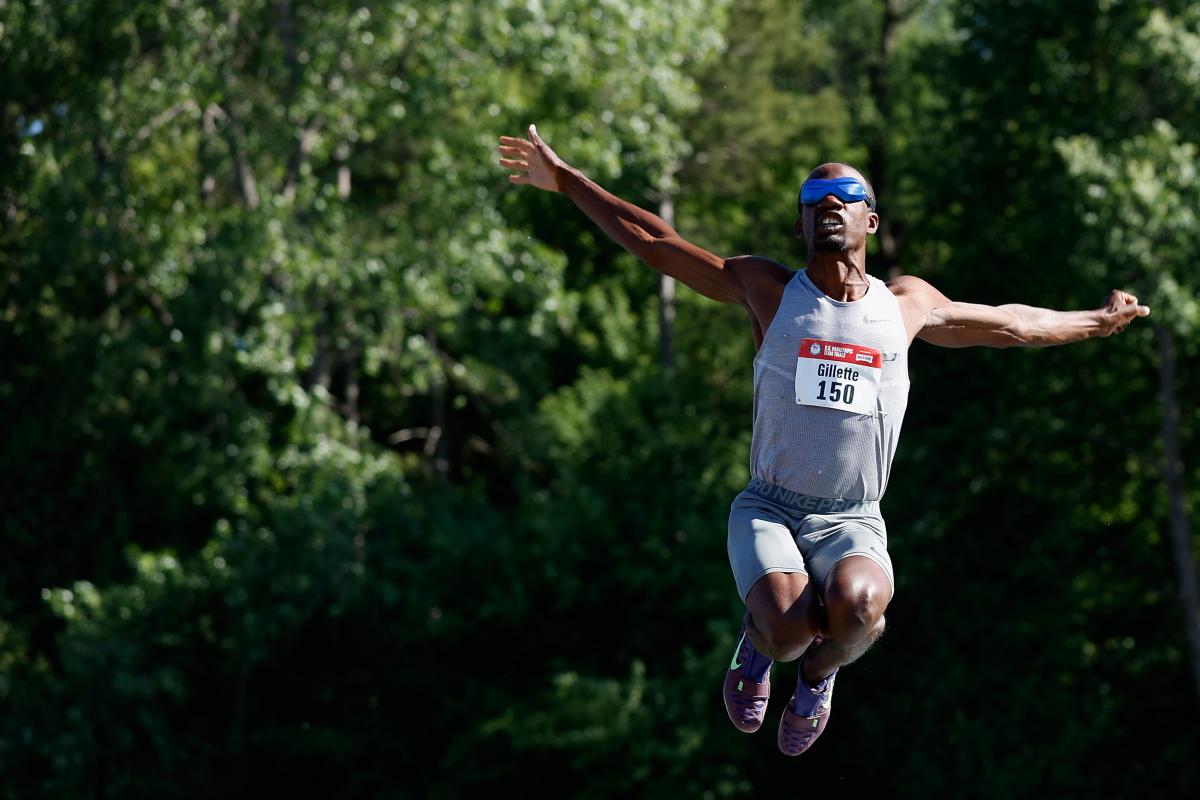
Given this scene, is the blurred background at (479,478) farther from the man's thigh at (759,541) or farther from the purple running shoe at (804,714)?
the man's thigh at (759,541)

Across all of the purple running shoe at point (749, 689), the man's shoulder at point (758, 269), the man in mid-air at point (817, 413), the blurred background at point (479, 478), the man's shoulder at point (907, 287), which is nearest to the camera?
the man in mid-air at point (817, 413)

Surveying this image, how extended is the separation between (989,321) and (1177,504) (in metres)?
13.8

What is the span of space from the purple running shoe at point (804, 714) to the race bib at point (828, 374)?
3.53 feet

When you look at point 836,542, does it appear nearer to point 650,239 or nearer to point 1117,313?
point 650,239

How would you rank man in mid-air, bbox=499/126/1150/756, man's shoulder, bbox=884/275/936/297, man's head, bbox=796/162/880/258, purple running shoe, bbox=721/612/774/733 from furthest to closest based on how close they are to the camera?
purple running shoe, bbox=721/612/774/733, man's shoulder, bbox=884/275/936/297, man's head, bbox=796/162/880/258, man in mid-air, bbox=499/126/1150/756

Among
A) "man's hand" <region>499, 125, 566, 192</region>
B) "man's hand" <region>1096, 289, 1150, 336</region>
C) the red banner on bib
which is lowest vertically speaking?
the red banner on bib

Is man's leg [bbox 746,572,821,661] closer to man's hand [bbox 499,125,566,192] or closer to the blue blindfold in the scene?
the blue blindfold

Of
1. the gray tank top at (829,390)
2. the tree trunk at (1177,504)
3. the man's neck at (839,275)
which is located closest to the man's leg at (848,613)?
the gray tank top at (829,390)

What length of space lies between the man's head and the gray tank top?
0.18m

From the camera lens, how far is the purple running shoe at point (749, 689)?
6.62 metres

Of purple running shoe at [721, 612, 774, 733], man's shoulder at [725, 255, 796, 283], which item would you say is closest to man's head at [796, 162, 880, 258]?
A: man's shoulder at [725, 255, 796, 283]

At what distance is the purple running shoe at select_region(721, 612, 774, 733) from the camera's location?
662cm

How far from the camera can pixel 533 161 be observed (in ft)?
22.4

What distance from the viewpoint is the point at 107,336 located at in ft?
64.4
